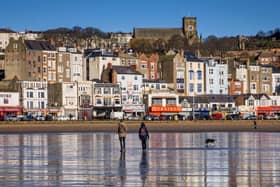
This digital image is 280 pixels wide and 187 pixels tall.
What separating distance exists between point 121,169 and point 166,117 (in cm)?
8554

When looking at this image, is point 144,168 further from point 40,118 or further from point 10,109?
point 10,109

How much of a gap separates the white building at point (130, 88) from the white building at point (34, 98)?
41.5 feet

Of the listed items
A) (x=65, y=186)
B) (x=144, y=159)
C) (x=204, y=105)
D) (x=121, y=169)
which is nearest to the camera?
(x=65, y=186)

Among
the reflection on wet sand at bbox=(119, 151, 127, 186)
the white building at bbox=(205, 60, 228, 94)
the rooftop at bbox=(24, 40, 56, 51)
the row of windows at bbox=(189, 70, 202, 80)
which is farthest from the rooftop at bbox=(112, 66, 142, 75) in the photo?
the reflection on wet sand at bbox=(119, 151, 127, 186)

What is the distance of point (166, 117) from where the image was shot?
354 ft

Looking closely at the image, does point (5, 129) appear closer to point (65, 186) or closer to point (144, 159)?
point (144, 159)

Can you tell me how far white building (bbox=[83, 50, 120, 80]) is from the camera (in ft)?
384

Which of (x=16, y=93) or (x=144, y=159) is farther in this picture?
(x=16, y=93)

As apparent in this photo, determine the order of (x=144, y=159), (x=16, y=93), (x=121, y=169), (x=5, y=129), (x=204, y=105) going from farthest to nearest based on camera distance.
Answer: (x=204, y=105) → (x=16, y=93) → (x=5, y=129) → (x=144, y=159) → (x=121, y=169)

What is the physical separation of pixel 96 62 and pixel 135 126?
3443 centimetres

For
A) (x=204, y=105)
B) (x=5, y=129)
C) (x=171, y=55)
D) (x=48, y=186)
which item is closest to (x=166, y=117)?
(x=204, y=105)

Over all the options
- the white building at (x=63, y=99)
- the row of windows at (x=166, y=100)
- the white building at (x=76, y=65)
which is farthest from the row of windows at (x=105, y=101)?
the white building at (x=76, y=65)

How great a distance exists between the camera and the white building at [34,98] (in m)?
104

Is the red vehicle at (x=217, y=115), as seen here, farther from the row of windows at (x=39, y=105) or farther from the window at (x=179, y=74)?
the row of windows at (x=39, y=105)
